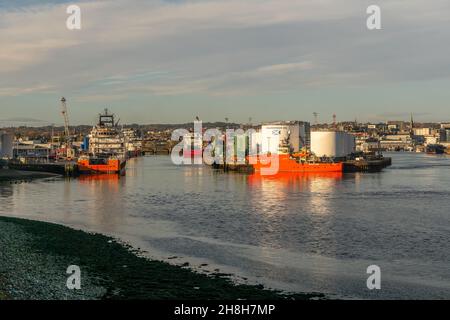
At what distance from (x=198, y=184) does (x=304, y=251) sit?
3194 centimetres

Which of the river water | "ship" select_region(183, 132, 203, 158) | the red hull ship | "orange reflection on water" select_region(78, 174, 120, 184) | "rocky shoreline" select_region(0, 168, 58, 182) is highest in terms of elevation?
"ship" select_region(183, 132, 203, 158)

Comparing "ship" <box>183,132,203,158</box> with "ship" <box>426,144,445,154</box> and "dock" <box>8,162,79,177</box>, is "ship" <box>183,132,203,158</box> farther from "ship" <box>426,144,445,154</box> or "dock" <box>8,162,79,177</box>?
"ship" <box>426,144,445,154</box>

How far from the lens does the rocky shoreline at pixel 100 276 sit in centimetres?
1254

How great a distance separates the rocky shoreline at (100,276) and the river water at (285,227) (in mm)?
1012

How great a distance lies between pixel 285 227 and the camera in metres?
23.8

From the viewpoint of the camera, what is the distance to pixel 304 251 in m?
18.5

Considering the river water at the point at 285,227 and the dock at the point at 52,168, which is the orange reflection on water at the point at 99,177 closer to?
the dock at the point at 52,168

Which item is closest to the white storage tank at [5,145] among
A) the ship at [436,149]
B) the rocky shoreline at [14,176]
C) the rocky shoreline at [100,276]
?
the rocky shoreline at [14,176]

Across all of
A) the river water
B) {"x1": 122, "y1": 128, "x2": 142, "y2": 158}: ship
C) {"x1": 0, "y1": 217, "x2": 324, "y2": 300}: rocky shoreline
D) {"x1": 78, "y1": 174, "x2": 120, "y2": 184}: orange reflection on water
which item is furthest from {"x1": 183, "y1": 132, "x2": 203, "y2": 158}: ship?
{"x1": 0, "y1": 217, "x2": 324, "y2": 300}: rocky shoreline

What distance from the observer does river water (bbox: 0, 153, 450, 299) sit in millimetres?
15266

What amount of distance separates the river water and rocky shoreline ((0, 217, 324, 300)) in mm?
1012

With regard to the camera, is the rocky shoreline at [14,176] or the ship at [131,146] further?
the ship at [131,146]

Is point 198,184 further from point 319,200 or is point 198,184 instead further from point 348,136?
point 348,136
